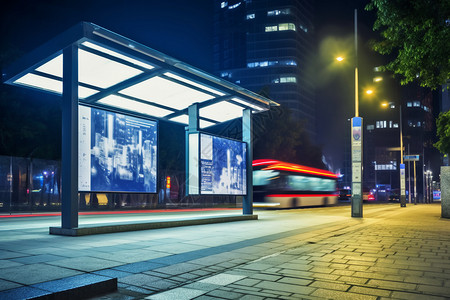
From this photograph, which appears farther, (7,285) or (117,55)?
(117,55)

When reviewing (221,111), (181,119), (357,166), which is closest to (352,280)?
(221,111)

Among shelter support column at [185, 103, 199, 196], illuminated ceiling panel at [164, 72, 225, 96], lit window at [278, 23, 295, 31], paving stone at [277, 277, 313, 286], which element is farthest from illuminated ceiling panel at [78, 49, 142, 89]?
lit window at [278, 23, 295, 31]

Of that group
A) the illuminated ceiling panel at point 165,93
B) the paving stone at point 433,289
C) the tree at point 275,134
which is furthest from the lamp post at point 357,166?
the tree at point 275,134

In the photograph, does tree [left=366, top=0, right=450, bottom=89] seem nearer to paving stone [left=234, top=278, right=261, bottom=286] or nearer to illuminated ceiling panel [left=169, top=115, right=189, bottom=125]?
illuminated ceiling panel [left=169, top=115, right=189, bottom=125]

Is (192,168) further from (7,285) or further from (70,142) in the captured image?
(7,285)

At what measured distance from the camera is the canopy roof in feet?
31.8

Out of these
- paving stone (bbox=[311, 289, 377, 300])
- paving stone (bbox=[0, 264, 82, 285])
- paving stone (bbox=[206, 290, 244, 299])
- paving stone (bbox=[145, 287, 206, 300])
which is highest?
paving stone (bbox=[0, 264, 82, 285])

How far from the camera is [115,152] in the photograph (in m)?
11.3

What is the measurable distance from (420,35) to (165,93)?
833 centimetres

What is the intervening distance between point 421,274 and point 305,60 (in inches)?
5919

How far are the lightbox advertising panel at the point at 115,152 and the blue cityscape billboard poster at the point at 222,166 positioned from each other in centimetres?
192

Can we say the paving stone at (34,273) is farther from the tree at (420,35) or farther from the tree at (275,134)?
the tree at (275,134)

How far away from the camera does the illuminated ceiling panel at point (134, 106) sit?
1338 cm

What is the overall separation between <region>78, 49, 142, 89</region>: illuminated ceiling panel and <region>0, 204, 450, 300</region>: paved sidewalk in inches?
170
